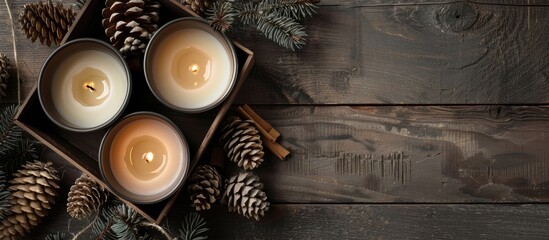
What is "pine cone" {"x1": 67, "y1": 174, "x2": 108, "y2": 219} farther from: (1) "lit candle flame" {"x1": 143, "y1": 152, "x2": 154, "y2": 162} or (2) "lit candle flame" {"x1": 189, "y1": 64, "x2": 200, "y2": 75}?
(2) "lit candle flame" {"x1": 189, "y1": 64, "x2": 200, "y2": 75}

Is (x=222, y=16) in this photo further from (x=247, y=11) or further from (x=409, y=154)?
(x=409, y=154)

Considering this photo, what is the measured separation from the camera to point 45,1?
3.16 ft

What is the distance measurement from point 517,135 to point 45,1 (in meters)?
0.84

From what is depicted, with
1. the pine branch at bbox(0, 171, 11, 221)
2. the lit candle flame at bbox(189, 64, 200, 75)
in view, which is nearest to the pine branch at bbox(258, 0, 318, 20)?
the lit candle flame at bbox(189, 64, 200, 75)

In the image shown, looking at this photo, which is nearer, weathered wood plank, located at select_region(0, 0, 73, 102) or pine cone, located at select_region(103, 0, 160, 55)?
pine cone, located at select_region(103, 0, 160, 55)

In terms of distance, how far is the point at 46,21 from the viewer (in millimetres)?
893

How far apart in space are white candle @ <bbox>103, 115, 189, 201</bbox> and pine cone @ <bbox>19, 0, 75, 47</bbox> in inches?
7.4

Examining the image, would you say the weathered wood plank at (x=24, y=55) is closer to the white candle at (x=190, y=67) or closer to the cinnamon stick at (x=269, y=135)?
the white candle at (x=190, y=67)

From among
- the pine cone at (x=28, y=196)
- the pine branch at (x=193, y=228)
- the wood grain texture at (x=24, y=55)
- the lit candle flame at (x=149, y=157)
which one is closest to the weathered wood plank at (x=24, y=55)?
the wood grain texture at (x=24, y=55)

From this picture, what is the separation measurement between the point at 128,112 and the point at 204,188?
0.18 m

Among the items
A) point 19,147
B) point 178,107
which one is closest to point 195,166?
point 178,107

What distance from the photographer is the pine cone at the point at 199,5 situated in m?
0.88

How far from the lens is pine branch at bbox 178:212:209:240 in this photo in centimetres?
90

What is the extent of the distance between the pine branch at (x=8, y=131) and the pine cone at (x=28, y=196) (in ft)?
0.14
